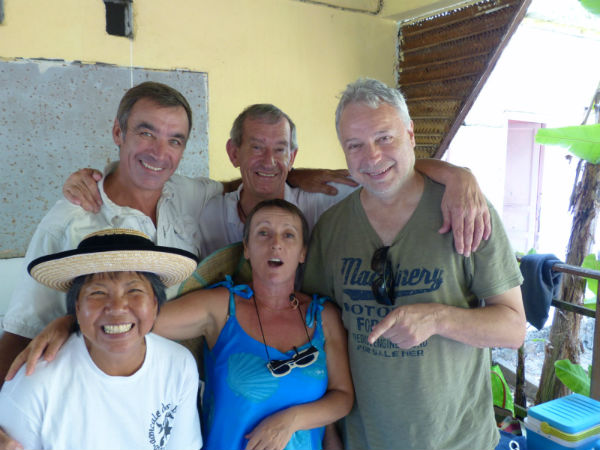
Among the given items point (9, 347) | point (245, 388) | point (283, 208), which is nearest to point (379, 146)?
point (283, 208)

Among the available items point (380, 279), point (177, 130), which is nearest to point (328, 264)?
point (380, 279)

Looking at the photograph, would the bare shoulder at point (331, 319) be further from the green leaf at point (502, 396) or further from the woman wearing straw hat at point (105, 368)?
the green leaf at point (502, 396)

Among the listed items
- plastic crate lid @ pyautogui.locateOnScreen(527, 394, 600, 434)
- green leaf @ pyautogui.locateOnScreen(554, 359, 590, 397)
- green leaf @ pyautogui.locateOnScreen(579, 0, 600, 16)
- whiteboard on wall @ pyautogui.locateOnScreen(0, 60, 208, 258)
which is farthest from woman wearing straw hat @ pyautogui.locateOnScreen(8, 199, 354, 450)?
green leaf @ pyautogui.locateOnScreen(579, 0, 600, 16)

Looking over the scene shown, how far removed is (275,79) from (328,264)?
2497mm

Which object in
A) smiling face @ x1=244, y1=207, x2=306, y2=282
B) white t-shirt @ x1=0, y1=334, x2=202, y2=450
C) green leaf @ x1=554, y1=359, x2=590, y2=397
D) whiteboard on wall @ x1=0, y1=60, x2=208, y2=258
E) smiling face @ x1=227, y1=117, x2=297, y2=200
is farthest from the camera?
green leaf @ x1=554, y1=359, x2=590, y2=397

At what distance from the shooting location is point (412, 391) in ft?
5.05

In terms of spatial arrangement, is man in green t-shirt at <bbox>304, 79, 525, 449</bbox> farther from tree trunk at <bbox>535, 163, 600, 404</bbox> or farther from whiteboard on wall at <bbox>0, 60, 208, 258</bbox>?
tree trunk at <bbox>535, 163, 600, 404</bbox>

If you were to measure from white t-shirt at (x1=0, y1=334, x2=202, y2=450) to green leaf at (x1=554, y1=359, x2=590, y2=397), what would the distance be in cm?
265

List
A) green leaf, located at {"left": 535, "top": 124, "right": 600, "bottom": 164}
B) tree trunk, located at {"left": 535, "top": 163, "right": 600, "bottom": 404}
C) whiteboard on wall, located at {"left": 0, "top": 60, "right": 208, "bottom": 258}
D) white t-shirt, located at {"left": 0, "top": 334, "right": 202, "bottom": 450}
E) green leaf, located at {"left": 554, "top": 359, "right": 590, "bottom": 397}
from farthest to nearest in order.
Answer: tree trunk, located at {"left": 535, "top": 163, "right": 600, "bottom": 404}, green leaf, located at {"left": 535, "top": 124, "right": 600, "bottom": 164}, green leaf, located at {"left": 554, "top": 359, "right": 590, "bottom": 397}, whiteboard on wall, located at {"left": 0, "top": 60, "right": 208, "bottom": 258}, white t-shirt, located at {"left": 0, "top": 334, "right": 202, "bottom": 450}

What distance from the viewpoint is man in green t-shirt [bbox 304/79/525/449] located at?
1.50 meters

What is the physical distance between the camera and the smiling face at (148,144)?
175 centimetres

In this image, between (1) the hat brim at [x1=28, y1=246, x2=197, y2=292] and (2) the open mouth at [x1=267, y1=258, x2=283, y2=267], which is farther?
(2) the open mouth at [x1=267, y1=258, x2=283, y2=267]

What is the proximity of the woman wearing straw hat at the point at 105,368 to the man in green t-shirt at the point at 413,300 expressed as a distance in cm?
61

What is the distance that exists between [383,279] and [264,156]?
0.78 meters
